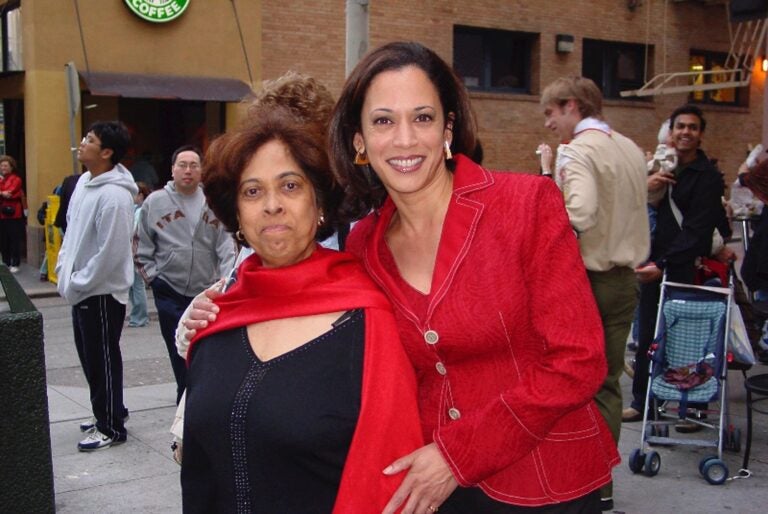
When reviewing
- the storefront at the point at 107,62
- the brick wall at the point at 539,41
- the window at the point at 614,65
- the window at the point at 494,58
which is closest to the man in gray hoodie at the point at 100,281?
the storefront at the point at 107,62

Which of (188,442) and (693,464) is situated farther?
(693,464)

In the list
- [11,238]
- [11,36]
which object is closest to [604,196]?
[11,238]

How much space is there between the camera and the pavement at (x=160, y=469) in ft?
16.9

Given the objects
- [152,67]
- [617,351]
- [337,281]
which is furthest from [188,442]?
[152,67]

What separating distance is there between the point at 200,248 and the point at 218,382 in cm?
438

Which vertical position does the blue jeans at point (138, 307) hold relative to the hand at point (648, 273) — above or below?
below

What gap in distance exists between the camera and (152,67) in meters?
16.5

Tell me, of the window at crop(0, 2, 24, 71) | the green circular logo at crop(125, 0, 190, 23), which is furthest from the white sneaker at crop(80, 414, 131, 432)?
the window at crop(0, 2, 24, 71)

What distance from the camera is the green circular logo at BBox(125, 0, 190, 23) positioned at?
16.2m

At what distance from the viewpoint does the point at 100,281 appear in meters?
6.01

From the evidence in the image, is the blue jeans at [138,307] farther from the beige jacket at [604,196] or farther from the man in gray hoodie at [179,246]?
the beige jacket at [604,196]

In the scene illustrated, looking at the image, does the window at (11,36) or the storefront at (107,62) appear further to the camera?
the window at (11,36)

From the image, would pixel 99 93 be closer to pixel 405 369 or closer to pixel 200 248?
pixel 200 248

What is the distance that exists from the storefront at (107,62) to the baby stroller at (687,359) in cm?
1074
